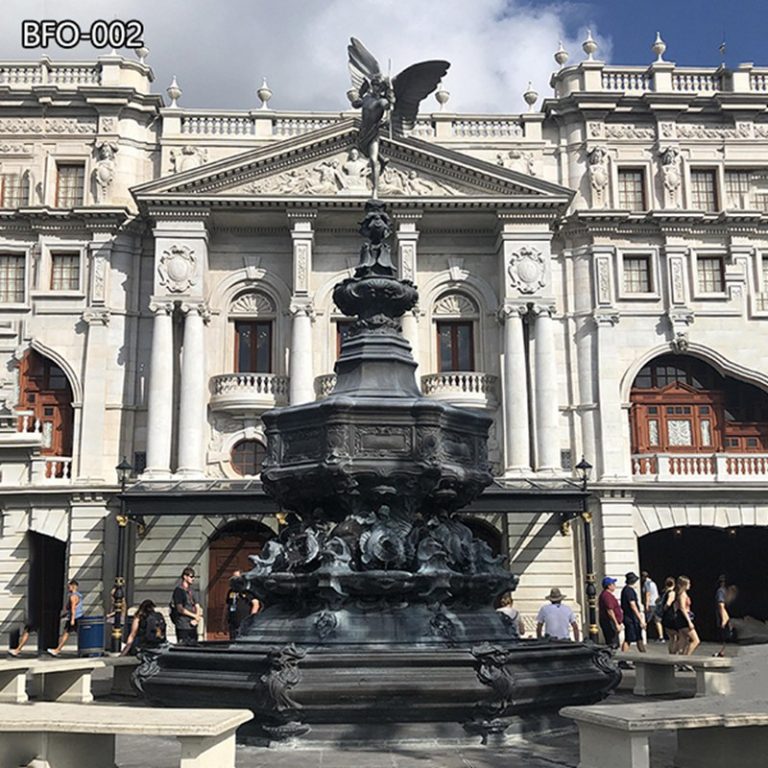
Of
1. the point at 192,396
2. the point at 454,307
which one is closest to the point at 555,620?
the point at 192,396

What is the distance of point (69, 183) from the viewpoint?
121 ft

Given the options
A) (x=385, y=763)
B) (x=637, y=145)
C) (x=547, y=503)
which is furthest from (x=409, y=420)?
(x=637, y=145)

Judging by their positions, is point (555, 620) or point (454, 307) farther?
point (454, 307)

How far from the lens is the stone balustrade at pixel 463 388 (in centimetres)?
3441

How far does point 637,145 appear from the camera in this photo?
1473 inches

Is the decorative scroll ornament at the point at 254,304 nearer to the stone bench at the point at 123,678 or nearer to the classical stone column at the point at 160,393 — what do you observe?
the classical stone column at the point at 160,393

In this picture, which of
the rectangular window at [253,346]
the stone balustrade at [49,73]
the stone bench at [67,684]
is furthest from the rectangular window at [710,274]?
the stone bench at [67,684]

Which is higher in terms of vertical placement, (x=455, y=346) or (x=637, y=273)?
(x=637, y=273)

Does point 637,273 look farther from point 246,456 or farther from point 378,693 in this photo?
point 378,693

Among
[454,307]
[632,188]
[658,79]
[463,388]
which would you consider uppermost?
[658,79]

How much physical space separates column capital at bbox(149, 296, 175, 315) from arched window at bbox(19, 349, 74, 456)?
4327 millimetres

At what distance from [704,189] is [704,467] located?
10.4 meters

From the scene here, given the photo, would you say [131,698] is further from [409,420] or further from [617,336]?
[617,336]

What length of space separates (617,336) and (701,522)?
6865 millimetres
